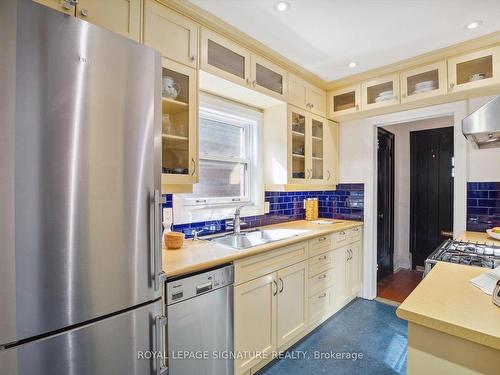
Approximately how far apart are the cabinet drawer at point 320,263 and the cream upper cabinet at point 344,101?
1.57 metres

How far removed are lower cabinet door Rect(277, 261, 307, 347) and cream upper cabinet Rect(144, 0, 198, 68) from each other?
163 centimetres

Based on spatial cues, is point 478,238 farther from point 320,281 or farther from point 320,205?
point 320,205

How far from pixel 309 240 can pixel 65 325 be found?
69.3 inches

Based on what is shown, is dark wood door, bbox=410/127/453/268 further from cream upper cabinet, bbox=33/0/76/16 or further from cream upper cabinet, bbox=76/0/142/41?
cream upper cabinet, bbox=33/0/76/16

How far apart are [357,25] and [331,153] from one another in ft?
4.98

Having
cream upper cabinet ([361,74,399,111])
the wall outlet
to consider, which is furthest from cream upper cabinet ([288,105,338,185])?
the wall outlet

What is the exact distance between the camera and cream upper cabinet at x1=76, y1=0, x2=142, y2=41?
133 cm

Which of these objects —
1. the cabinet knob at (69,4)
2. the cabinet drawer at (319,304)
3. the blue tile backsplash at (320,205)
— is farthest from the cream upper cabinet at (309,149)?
the cabinet knob at (69,4)

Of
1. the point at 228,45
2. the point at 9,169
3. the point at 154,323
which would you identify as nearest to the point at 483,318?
the point at 154,323

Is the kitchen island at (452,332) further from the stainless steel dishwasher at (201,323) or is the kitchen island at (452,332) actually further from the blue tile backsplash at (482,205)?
the blue tile backsplash at (482,205)

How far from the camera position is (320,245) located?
7.97ft

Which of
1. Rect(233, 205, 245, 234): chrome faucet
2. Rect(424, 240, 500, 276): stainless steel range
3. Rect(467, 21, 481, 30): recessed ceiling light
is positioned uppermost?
Rect(467, 21, 481, 30): recessed ceiling light

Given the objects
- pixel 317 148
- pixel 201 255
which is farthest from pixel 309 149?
pixel 201 255

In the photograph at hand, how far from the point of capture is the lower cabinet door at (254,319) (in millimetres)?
1692
